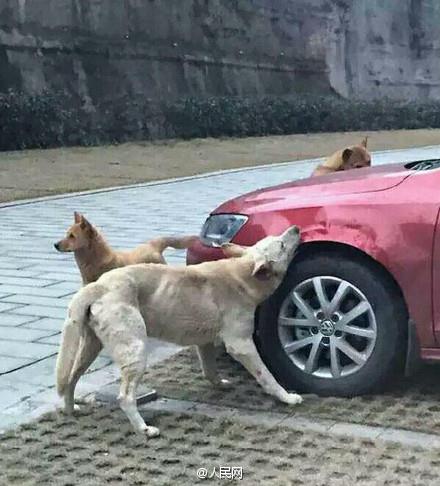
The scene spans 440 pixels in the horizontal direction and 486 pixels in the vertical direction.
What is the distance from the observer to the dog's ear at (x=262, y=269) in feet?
16.5

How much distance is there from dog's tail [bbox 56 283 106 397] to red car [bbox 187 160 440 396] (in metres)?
0.95

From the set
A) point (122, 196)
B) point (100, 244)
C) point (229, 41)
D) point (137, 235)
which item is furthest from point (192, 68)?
point (100, 244)

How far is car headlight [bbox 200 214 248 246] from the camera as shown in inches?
221

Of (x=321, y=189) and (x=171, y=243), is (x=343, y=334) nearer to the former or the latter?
(x=321, y=189)

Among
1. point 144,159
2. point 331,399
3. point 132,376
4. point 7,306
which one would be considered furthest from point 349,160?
point 144,159

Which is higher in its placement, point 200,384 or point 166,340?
point 166,340

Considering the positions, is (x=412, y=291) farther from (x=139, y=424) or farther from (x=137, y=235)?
(x=137, y=235)

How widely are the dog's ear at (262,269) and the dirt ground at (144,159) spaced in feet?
29.8

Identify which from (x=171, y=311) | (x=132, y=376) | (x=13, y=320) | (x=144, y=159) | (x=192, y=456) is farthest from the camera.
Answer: (x=144, y=159)

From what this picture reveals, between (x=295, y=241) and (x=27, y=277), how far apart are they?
380cm

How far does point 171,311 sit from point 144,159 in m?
15.0

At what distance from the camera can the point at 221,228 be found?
571 centimetres

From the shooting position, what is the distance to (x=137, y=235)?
34.8 feet

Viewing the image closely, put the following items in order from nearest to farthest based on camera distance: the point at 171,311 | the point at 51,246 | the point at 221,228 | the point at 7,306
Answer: the point at 171,311 < the point at 221,228 < the point at 7,306 < the point at 51,246
